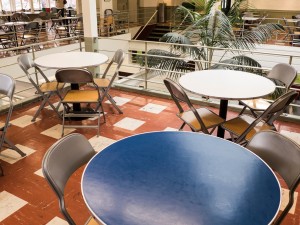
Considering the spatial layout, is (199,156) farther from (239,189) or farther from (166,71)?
(166,71)

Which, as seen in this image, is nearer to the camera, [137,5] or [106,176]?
[106,176]

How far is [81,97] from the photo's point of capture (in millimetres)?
3561

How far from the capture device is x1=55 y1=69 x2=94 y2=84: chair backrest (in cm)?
333

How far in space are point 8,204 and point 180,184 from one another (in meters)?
1.72

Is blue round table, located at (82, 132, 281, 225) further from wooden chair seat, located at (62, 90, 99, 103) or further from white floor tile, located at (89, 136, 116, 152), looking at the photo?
wooden chair seat, located at (62, 90, 99, 103)

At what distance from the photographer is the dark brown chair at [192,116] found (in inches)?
104

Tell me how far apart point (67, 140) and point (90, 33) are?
3.76m

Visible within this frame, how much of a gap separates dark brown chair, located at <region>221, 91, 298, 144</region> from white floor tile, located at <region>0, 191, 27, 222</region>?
6.20 ft

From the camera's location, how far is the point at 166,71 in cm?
457

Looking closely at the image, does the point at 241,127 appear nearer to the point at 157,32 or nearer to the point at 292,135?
the point at 292,135

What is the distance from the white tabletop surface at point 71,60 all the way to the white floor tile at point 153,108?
0.93 m

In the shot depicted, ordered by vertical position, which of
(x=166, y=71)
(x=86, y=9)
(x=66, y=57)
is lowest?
(x=166, y=71)

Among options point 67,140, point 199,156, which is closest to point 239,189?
point 199,156

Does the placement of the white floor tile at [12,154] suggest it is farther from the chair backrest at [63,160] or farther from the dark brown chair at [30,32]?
the dark brown chair at [30,32]
